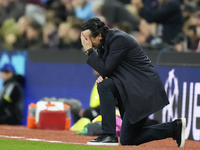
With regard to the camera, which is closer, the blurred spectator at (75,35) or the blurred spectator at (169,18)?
the blurred spectator at (169,18)

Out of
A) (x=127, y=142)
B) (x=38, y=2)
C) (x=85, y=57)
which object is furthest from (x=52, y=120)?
(x=38, y=2)

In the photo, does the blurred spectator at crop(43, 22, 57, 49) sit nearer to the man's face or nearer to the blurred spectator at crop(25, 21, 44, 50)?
the blurred spectator at crop(25, 21, 44, 50)

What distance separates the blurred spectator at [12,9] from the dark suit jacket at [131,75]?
24.3 feet

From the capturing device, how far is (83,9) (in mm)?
10930

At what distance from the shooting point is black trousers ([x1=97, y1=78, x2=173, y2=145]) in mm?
5039

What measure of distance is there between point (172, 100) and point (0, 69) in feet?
14.5

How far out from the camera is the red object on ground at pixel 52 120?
27.5 feet

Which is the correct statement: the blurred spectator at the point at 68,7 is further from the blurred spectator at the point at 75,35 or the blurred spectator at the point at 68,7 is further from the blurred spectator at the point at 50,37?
the blurred spectator at the point at 75,35

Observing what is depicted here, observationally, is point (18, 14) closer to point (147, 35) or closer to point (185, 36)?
point (147, 35)

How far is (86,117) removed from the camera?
27.6 ft

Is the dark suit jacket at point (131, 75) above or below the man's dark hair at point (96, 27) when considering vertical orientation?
below

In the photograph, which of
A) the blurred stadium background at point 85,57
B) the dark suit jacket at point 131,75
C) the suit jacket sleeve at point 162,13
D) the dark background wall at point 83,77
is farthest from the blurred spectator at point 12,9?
the dark suit jacket at point 131,75

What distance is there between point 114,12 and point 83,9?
107 centimetres

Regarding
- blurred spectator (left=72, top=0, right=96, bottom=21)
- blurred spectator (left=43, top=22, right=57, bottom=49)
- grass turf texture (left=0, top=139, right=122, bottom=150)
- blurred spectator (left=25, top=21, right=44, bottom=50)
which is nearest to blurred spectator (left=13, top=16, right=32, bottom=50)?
blurred spectator (left=25, top=21, right=44, bottom=50)
